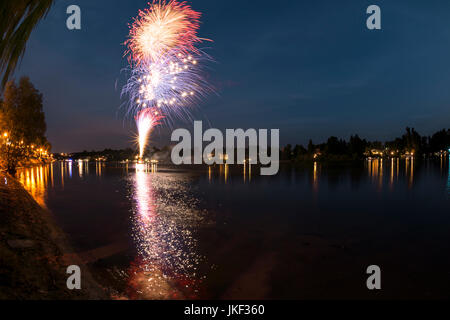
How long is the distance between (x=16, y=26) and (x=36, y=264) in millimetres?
4563

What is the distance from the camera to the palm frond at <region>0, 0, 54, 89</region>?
4016 mm

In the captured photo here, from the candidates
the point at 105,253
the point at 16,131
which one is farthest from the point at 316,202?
the point at 16,131

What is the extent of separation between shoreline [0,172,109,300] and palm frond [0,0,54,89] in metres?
3.58

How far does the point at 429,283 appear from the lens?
6.15 metres

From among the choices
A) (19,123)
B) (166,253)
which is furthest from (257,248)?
(19,123)

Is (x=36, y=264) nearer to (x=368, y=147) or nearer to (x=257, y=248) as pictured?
(x=257, y=248)

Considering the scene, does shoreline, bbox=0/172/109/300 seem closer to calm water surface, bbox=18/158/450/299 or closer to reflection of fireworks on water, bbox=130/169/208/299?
calm water surface, bbox=18/158/450/299

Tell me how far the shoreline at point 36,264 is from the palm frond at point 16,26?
358cm

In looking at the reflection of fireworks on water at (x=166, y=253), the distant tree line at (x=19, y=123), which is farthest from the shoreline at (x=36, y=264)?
the distant tree line at (x=19, y=123)

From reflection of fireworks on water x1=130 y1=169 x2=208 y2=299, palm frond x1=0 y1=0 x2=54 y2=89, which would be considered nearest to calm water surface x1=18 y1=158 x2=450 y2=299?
reflection of fireworks on water x1=130 y1=169 x2=208 y2=299

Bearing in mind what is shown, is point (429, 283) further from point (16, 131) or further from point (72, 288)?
point (16, 131)

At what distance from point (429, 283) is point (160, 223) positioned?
29.0 ft

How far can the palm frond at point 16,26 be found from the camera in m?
4.02

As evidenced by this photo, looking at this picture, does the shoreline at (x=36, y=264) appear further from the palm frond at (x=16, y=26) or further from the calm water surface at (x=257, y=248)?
the palm frond at (x=16, y=26)
